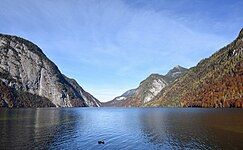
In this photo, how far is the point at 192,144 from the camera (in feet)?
218

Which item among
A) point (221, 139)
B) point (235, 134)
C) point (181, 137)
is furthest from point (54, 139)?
point (235, 134)

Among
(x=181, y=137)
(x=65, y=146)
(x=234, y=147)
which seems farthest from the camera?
(x=181, y=137)

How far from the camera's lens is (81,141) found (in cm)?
7400

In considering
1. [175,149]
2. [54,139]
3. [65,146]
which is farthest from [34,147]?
[175,149]

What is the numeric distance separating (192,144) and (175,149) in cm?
697

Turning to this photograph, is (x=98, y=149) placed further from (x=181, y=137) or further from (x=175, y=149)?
(x=181, y=137)

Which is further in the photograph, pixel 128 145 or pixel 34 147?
pixel 128 145

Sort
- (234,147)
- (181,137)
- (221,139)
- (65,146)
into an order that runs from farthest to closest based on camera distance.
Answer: (181,137) → (221,139) → (65,146) → (234,147)

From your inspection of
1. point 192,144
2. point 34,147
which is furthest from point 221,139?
point 34,147

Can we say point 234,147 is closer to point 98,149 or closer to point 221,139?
point 221,139

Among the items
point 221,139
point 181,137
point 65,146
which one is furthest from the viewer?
point 181,137

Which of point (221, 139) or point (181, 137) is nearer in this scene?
point (221, 139)

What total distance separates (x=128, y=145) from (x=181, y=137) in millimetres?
16906

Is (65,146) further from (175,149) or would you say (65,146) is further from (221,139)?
(221,139)
